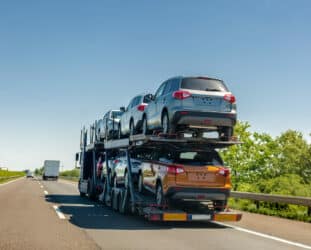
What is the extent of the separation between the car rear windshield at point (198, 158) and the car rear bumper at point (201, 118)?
73 cm

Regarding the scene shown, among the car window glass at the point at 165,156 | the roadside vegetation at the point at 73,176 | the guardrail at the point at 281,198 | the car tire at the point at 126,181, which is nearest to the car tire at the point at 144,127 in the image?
the car tire at the point at 126,181

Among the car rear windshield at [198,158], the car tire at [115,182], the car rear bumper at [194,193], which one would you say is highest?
the car rear windshield at [198,158]

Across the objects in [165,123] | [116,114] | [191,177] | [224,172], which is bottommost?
[191,177]

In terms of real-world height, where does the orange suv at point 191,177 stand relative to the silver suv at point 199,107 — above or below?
below

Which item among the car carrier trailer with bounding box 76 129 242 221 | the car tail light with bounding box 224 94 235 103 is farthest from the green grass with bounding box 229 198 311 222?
the car tail light with bounding box 224 94 235 103

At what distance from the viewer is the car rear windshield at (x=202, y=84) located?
470 inches

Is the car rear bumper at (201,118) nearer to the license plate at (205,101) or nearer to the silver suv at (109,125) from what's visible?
the license plate at (205,101)

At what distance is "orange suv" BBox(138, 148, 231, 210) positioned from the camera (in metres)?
11.3

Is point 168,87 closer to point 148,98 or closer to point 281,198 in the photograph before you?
point 148,98

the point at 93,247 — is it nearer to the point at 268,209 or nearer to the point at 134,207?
the point at 134,207

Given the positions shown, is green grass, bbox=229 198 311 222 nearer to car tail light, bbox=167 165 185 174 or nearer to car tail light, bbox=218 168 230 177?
car tail light, bbox=218 168 230 177

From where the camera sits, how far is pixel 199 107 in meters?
11.7

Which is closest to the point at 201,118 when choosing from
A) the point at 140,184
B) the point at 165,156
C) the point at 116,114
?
the point at 165,156

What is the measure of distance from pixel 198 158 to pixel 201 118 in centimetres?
102
